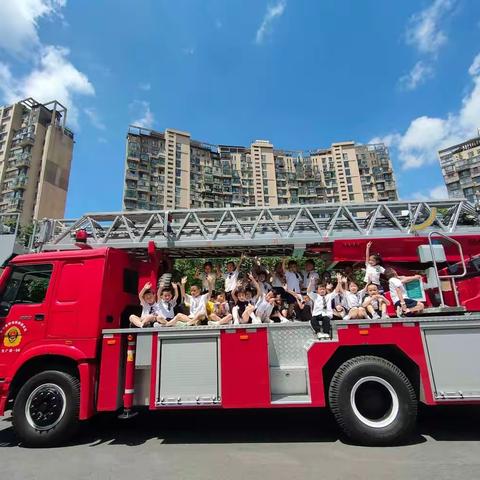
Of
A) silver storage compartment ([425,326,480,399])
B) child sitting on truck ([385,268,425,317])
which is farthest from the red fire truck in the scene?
child sitting on truck ([385,268,425,317])

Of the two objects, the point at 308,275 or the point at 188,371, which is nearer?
the point at 188,371

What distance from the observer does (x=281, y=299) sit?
23.1 feet

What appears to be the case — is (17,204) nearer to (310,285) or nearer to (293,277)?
(293,277)

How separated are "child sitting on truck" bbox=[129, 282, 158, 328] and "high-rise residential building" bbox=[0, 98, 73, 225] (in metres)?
67.7

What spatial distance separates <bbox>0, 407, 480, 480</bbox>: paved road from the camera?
3.81 meters

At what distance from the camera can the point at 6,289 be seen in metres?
5.52

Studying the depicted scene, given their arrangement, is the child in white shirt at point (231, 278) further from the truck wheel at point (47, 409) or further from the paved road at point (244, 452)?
the truck wheel at point (47, 409)

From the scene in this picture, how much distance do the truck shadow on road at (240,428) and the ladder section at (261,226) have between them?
133 inches

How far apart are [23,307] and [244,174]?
283ft

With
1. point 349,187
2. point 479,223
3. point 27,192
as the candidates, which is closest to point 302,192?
point 349,187

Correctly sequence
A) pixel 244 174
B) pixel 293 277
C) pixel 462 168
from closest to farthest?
pixel 293 277, pixel 462 168, pixel 244 174

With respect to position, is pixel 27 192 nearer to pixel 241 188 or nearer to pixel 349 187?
pixel 241 188

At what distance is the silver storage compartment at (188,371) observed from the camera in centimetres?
485

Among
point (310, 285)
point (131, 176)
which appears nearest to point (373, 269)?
point (310, 285)
